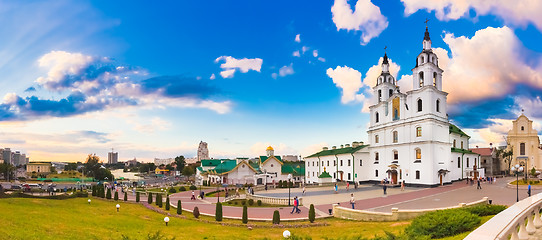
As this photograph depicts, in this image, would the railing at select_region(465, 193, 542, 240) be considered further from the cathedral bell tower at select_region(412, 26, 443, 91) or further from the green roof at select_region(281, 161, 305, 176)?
the green roof at select_region(281, 161, 305, 176)

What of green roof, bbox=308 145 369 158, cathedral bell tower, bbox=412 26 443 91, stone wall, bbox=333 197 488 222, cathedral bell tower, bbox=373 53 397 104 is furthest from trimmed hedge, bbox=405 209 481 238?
cathedral bell tower, bbox=373 53 397 104

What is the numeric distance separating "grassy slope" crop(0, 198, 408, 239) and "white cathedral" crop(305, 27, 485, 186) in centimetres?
3141

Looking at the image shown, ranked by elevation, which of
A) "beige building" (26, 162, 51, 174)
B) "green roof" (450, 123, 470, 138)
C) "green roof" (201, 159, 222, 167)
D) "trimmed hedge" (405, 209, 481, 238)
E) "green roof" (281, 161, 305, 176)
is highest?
"green roof" (450, 123, 470, 138)

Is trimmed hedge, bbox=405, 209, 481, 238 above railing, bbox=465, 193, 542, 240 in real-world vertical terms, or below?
below

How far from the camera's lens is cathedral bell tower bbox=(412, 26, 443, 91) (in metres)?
53.3

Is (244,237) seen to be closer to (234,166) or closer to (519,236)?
(519,236)

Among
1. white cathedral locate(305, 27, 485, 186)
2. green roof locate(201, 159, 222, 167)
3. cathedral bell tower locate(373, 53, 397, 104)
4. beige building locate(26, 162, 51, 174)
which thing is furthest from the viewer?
beige building locate(26, 162, 51, 174)

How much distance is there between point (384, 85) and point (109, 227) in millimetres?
54276

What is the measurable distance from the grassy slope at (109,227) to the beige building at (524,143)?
234 feet

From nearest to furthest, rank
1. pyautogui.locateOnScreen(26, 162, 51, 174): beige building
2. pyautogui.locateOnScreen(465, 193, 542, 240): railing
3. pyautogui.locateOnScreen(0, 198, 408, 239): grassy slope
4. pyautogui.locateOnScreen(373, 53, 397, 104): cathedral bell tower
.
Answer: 1. pyautogui.locateOnScreen(465, 193, 542, 240): railing
2. pyautogui.locateOnScreen(0, 198, 408, 239): grassy slope
3. pyautogui.locateOnScreen(373, 53, 397, 104): cathedral bell tower
4. pyautogui.locateOnScreen(26, 162, 51, 174): beige building

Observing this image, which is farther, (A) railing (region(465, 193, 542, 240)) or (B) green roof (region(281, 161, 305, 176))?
(B) green roof (region(281, 161, 305, 176))

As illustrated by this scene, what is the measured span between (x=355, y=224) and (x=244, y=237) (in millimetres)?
8041

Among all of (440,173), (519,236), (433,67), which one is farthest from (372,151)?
(519,236)

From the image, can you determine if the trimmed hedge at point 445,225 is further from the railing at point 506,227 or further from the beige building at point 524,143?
the beige building at point 524,143
